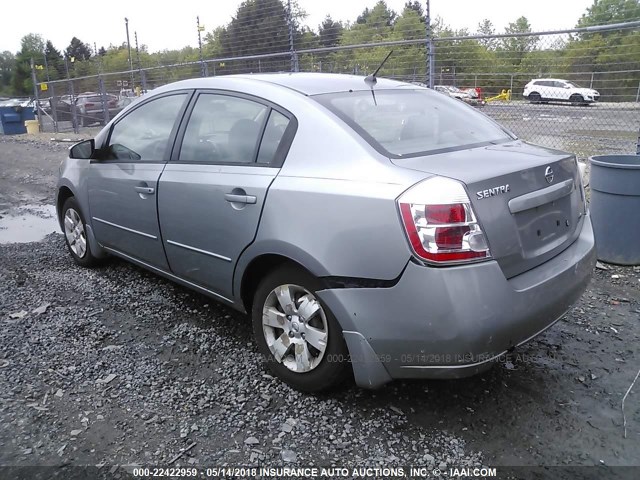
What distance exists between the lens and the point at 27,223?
7.21 m

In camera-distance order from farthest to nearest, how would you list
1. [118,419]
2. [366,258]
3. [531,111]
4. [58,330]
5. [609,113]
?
[531,111], [609,113], [58,330], [118,419], [366,258]

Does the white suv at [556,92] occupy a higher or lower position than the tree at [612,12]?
lower

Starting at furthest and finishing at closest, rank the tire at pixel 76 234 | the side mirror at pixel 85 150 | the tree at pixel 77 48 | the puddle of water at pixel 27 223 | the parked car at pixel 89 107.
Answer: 1. the tree at pixel 77 48
2. the parked car at pixel 89 107
3. the puddle of water at pixel 27 223
4. the tire at pixel 76 234
5. the side mirror at pixel 85 150

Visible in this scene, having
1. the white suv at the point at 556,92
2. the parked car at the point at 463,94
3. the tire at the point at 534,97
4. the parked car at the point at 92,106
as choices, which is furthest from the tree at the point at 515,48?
the parked car at the point at 92,106

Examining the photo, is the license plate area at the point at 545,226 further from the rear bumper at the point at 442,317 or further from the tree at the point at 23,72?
the tree at the point at 23,72

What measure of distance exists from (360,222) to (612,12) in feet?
35.0

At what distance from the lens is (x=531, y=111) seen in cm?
1043

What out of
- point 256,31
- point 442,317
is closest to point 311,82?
point 442,317

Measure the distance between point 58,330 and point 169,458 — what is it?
176cm

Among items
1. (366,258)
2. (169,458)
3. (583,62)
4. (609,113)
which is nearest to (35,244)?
(169,458)

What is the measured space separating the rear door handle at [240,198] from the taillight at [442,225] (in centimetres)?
94

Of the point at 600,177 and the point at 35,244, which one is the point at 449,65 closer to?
the point at 600,177

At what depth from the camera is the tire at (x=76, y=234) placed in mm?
4941

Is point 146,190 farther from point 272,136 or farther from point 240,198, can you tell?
point 272,136
